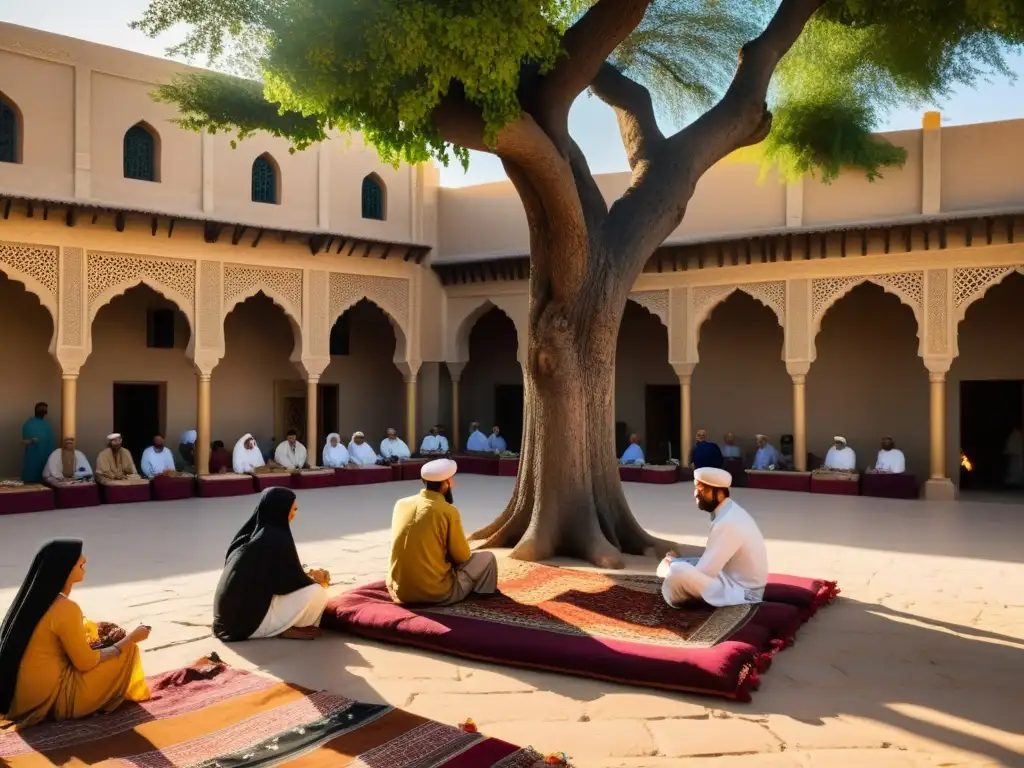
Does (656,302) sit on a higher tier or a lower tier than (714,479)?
higher

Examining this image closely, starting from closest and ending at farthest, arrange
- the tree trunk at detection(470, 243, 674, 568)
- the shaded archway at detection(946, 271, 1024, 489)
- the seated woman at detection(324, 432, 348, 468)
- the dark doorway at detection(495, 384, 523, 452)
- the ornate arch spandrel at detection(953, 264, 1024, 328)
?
the tree trunk at detection(470, 243, 674, 568), the ornate arch spandrel at detection(953, 264, 1024, 328), the shaded archway at detection(946, 271, 1024, 489), the seated woman at detection(324, 432, 348, 468), the dark doorway at detection(495, 384, 523, 452)

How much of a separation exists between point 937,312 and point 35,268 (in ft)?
44.4

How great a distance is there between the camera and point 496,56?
5914mm

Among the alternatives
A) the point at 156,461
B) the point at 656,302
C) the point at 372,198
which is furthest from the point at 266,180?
the point at 656,302

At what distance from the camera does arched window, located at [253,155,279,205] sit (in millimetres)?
15758

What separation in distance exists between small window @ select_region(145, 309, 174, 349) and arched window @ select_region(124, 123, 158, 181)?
301 centimetres

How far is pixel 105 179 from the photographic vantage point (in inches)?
538

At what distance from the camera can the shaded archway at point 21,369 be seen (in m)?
14.5

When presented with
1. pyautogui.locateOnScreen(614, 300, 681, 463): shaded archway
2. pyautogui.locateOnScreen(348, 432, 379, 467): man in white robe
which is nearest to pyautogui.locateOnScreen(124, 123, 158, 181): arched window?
pyautogui.locateOnScreen(348, 432, 379, 467): man in white robe

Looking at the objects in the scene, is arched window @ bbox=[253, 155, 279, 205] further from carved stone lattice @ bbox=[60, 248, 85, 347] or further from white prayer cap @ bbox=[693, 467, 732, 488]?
white prayer cap @ bbox=[693, 467, 732, 488]

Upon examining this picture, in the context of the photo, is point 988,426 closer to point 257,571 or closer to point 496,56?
point 496,56

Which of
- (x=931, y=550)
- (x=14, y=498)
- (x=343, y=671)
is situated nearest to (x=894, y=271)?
(x=931, y=550)

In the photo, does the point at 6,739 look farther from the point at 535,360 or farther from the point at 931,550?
the point at 931,550

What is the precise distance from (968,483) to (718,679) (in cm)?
1382
